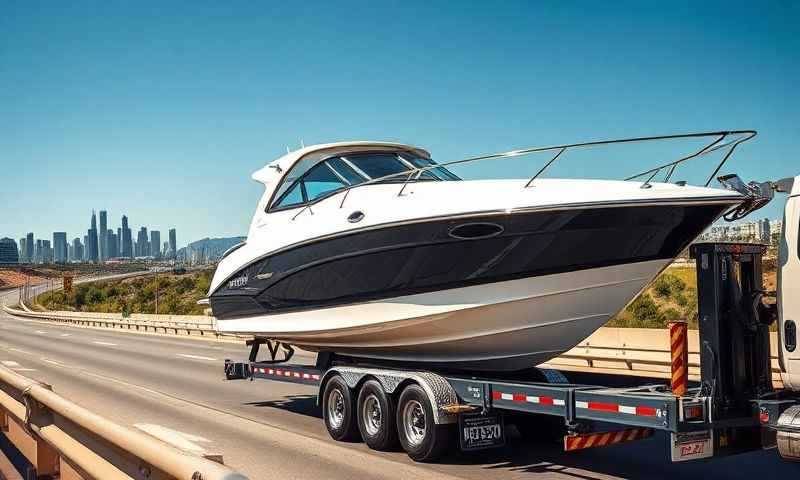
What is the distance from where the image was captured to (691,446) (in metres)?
6.37

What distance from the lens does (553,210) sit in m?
7.25

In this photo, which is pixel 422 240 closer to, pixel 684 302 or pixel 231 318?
pixel 231 318

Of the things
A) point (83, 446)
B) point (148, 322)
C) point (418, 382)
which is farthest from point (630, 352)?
point (148, 322)

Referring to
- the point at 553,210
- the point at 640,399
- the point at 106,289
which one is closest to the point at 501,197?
the point at 553,210

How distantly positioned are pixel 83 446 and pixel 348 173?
5.58 m

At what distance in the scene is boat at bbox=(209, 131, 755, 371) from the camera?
7211 millimetres

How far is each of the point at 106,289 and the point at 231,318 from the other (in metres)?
87.9

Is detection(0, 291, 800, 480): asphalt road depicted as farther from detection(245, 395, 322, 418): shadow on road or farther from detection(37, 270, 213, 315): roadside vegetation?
detection(37, 270, 213, 315): roadside vegetation

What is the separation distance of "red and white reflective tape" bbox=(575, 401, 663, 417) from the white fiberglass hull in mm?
1046

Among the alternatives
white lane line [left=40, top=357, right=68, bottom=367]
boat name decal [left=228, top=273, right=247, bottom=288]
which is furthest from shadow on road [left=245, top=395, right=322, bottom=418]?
white lane line [left=40, top=357, right=68, bottom=367]

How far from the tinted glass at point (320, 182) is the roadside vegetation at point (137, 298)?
45.3 metres

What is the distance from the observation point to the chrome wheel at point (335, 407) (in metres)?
9.79

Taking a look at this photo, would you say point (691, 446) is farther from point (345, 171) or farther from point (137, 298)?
point (137, 298)

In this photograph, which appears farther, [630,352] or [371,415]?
[630,352]
